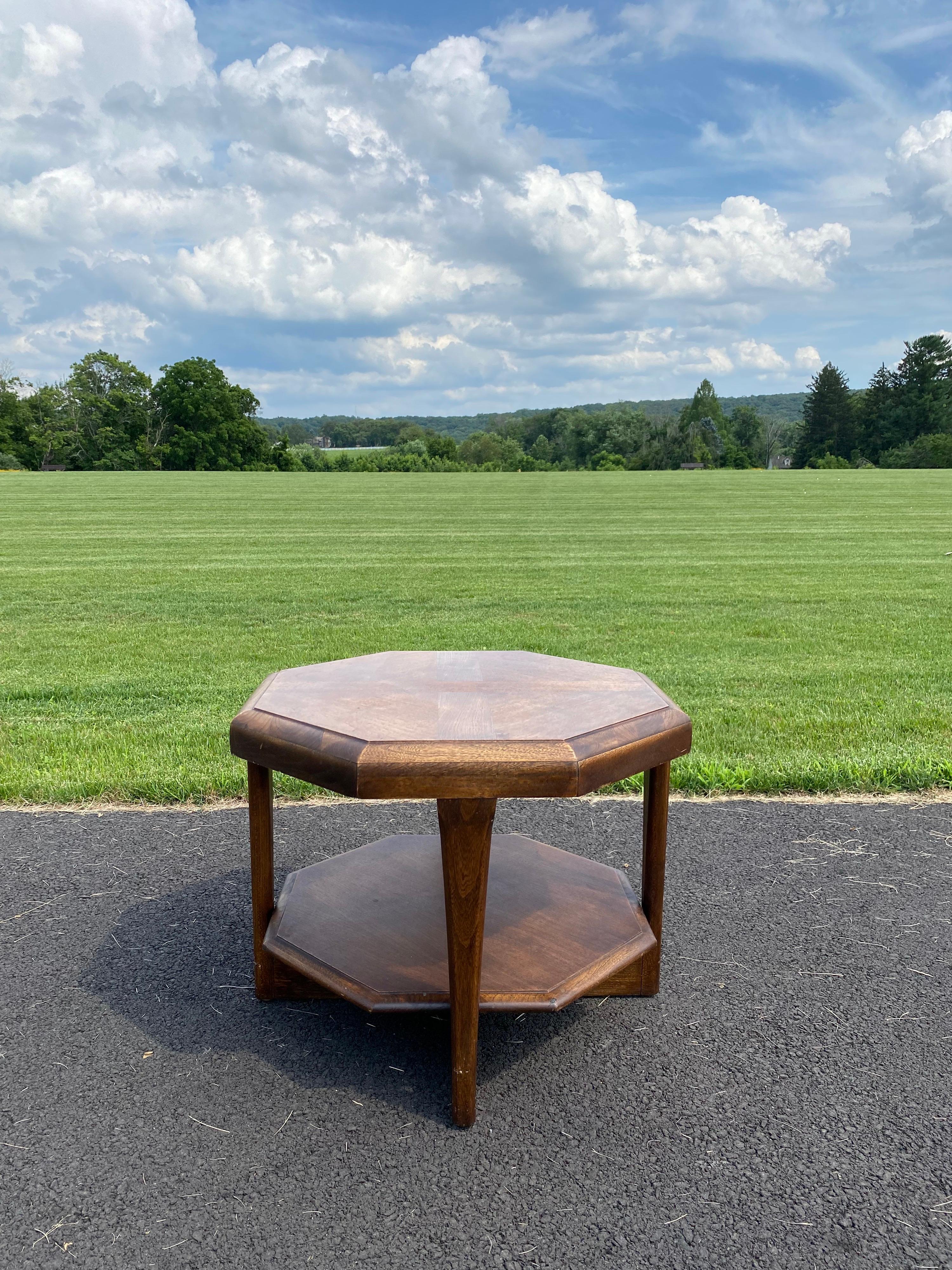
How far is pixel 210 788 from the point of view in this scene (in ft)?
14.0

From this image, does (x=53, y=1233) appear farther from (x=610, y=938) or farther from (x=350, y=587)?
(x=350, y=587)

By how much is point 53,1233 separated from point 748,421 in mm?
117206

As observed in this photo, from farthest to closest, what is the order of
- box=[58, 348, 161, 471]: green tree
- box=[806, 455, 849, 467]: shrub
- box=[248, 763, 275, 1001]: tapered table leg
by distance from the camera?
box=[806, 455, 849, 467]: shrub, box=[58, 348, 161, 471]: green tree, box=[248, 763, 275, 1001]: tapered table leg

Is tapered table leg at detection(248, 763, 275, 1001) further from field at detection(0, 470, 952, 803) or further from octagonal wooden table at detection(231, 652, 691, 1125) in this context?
field at detection(0, 470, 952, 803)

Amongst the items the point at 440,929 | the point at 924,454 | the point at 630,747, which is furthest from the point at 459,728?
the point at 924,454

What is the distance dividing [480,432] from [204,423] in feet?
177

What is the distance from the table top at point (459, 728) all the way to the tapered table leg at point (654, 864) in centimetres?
27

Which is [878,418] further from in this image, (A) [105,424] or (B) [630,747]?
(B) [630,747]

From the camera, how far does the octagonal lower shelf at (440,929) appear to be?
233 cm

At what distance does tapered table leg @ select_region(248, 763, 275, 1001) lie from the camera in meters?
2.61

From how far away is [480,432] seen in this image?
395 feet

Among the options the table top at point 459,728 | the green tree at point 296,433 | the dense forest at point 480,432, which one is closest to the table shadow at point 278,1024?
the table top at point 459,728

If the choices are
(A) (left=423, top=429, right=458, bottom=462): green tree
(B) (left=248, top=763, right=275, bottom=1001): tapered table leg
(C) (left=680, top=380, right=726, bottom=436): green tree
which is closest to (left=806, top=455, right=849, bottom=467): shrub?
(C) (left=680, top=380, right=726, bottom=436): green tree

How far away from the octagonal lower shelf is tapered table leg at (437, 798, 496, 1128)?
131 millimetres
